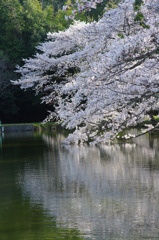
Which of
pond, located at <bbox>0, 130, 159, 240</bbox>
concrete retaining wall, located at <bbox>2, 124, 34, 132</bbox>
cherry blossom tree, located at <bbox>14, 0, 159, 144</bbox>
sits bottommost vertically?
pond, located at <bbox>0, 130, 159, 240</bbox>

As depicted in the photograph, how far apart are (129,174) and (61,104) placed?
3.29 m

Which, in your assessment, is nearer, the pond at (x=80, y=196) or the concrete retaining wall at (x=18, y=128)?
the pond at (x=80, y=196)

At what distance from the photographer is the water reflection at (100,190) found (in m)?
7.23

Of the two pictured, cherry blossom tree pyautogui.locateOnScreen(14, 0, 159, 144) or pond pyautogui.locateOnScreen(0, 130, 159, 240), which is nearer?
cherry blossom tree pyautogui.locateOnScreen(14, 0, 159, 144)

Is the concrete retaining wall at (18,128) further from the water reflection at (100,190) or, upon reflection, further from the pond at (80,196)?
the pond at (80,196)

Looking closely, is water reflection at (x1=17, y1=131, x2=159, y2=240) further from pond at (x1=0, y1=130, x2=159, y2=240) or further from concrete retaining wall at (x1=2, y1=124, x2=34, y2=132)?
concrete retaining wall at (x1=2, y1=124, x2=34, y2=132)

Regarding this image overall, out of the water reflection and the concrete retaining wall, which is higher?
the concrete retaining wall

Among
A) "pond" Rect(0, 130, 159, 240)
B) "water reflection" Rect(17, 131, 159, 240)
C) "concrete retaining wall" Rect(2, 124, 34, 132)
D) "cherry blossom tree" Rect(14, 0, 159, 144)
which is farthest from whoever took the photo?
"concrete retaining wall" Rect(2, 124, 34, 132)

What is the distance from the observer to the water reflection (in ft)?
23.7

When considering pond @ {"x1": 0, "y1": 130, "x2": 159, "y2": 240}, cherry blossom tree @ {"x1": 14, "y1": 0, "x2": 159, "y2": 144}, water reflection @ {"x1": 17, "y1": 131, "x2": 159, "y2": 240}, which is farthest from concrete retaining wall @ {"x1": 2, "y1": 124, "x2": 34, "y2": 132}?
cherry blossom tree @ {"x1": 14, "y1": 0, "x2": 159, "y2": 144}

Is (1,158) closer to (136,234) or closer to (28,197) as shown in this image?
(28,197)

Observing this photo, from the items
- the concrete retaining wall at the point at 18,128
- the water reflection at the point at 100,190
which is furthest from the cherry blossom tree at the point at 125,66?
the concrete retaining wall at the point at 18,128

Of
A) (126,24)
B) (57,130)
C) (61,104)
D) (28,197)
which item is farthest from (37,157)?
(57,130)

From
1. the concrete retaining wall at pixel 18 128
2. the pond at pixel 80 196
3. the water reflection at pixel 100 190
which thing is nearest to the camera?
the pond at pixel 80 196
